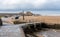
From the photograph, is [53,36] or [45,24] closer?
[53,36]

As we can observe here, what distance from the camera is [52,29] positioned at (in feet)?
50.8

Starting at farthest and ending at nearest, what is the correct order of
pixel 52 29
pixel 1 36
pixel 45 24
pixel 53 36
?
pixel 45 24, pixel 52 29, pixel 53 36, pixel 1 36

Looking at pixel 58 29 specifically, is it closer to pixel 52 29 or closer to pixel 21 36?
pixel 52 29

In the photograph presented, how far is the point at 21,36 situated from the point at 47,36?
13.2 ft

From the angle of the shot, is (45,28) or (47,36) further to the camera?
(45,28)

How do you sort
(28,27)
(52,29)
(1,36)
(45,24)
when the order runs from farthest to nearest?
(45,24) < (52,29) < (28,27) < (1,36)

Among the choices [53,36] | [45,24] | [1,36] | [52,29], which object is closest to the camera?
[1,36]

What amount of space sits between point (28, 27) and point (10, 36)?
5.21 meters

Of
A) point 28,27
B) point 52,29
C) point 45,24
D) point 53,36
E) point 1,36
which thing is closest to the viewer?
point 1,36

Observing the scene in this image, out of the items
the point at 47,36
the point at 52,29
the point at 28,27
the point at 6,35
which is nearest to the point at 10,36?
the point at 6,35

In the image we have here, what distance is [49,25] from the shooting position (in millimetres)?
16219

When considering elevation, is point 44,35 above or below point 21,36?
below

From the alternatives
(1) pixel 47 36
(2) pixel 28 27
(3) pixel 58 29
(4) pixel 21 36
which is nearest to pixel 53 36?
(1) pixel 47 36

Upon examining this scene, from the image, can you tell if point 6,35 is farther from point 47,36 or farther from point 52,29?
point 52,29
